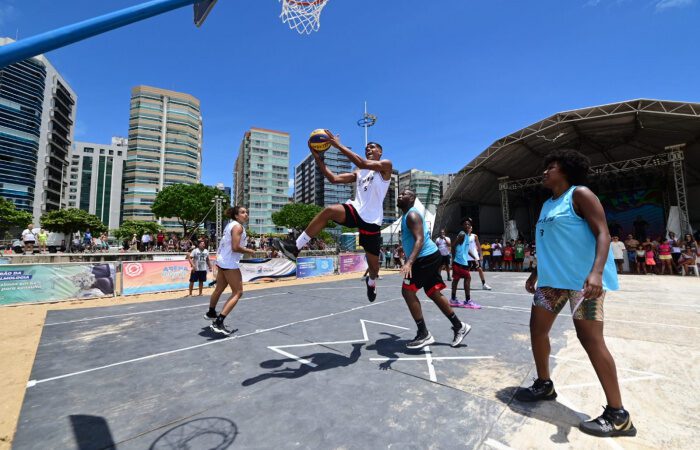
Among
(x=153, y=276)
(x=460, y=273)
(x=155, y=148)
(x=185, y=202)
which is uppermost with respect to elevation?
(x=155, y=148)

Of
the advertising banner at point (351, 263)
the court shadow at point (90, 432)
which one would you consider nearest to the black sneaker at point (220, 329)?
the court shadow at point (90, 432)

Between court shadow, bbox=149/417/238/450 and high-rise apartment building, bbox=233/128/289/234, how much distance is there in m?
104

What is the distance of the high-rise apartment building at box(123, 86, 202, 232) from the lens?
273 feet

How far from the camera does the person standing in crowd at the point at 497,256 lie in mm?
20141

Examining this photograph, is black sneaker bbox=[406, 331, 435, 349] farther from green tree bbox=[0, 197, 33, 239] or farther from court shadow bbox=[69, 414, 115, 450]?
green tree bbox=[0, 197, 33, 239]

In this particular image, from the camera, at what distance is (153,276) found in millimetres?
11531

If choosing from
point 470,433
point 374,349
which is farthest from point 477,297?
point 470,433

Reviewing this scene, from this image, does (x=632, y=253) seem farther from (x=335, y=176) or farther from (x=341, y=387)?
(x=341, y=387)

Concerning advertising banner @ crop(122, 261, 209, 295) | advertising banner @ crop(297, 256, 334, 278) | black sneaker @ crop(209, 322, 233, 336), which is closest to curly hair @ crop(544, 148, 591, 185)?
black sneaker @ crop(209, 322, 233, 336)

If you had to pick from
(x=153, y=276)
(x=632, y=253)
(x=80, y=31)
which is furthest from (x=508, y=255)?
(x=80, y=31)

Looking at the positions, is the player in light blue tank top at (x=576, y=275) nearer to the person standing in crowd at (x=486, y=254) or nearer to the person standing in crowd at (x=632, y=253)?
the person standing in crowd at (x=632, y=253)

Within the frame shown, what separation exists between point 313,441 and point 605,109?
73.8 feet

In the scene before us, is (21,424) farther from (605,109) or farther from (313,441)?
(605,109)

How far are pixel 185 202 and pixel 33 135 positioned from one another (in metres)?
36.1
